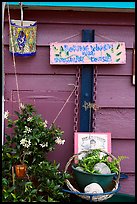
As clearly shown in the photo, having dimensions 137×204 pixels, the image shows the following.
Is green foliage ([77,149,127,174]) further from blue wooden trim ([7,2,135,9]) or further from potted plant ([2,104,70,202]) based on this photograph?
blue wooden trim ([7,2,135,9])

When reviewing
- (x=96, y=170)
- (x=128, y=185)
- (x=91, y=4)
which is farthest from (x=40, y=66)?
(x=128, y=185)

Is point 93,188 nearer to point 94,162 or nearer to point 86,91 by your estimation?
point 94,162

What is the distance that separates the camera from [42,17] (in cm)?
190

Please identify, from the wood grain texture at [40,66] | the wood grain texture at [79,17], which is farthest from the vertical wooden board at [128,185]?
the wood grain texture at [79,17]

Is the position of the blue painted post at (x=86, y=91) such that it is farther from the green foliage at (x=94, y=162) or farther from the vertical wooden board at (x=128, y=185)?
the vertical wooden board at (x=128, y=185)

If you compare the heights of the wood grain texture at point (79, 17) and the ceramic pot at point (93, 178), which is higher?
the wood grain texture at point (79, 17)

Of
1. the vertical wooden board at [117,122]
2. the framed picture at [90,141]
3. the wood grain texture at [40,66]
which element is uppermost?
the wood grain texture at [40,66]

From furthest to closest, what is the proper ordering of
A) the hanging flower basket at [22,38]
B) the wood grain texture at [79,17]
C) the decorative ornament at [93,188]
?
the wood grain texture at [79,17] → the hanging flower basket at [22,38] → the decorative ornament at [93,188]

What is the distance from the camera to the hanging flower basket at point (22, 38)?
179 centimetres

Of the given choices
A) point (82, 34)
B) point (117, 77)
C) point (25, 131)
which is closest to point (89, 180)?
point (25, 131)

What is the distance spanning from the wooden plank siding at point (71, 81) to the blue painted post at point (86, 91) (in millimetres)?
Result: 44

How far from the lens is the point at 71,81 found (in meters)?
1.93

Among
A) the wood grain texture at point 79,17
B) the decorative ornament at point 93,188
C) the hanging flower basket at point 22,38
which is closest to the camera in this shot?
the decorative ornament at point 93,188

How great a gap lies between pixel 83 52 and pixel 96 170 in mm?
649
